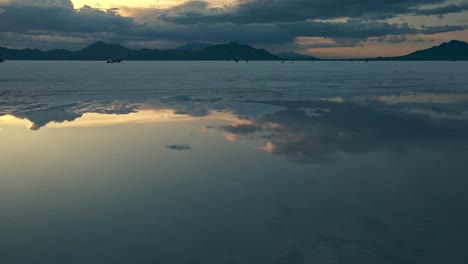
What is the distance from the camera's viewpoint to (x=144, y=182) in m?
11.6

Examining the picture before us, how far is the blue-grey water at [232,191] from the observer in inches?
296

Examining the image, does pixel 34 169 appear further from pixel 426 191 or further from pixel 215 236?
pixel 426 191

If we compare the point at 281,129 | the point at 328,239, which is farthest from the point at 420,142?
the point at 328,239

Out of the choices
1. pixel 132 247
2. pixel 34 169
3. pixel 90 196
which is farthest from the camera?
pixel 34 169

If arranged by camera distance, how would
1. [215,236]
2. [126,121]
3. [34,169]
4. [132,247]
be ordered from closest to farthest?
1. [132,247]
2. [215,236]
3. [34,169]
4. [126,121]

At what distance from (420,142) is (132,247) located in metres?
13.3

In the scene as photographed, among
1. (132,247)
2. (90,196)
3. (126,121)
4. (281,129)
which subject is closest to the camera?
(132,247)

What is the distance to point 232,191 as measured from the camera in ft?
35.6

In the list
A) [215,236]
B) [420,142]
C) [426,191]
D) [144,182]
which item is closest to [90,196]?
[144,182]

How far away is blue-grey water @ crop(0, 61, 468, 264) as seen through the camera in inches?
296

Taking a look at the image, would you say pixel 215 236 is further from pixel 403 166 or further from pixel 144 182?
pixel 403 166

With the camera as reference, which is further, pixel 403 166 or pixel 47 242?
pixel 403 166

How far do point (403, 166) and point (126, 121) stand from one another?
1430cm

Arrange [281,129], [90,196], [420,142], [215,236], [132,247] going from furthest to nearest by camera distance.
→ [281,129] → [420,142] → [90,196] → [215,236] → [132,247]
